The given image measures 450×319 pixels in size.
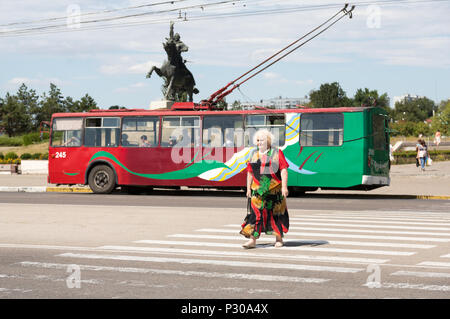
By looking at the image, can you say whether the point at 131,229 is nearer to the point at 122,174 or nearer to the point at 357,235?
the point at 357,235

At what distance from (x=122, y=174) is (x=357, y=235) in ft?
48.6

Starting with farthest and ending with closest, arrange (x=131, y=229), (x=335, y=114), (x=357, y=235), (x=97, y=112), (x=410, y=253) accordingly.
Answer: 1. (x=97, y=112)
2. (x=335, y=114)
3. (x=131, y=229)
4. (x=357, y=235)
5. (x=410, y=253)

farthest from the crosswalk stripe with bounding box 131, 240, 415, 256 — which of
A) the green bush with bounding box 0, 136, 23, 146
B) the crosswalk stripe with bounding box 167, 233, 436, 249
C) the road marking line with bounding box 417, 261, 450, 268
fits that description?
the green bush with bounding box 0, 136, 23, 146

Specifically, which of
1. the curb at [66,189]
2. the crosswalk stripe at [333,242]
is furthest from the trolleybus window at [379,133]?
the crosswalk stripe at [333,242]

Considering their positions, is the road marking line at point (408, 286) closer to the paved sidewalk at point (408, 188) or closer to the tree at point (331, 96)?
the paved sidewalk at point (408, 188)

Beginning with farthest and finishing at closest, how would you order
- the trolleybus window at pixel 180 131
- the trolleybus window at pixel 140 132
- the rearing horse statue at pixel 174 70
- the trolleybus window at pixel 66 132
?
1. the rearing horse statue at pixel 174 70
2. the trolleybus window at pixel 66 132
3. the trolleybus window at pixel 140 132
4. the trolleybus window at pixel 180 131

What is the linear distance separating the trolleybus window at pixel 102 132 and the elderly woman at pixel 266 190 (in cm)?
1612

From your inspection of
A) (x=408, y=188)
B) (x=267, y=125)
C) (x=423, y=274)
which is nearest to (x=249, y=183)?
(x=423, y=274)

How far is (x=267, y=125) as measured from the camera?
24.2 m

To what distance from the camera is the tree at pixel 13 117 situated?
98.9 meters

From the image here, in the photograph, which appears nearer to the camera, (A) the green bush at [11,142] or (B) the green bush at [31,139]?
(B) the green bush at [31,139]
